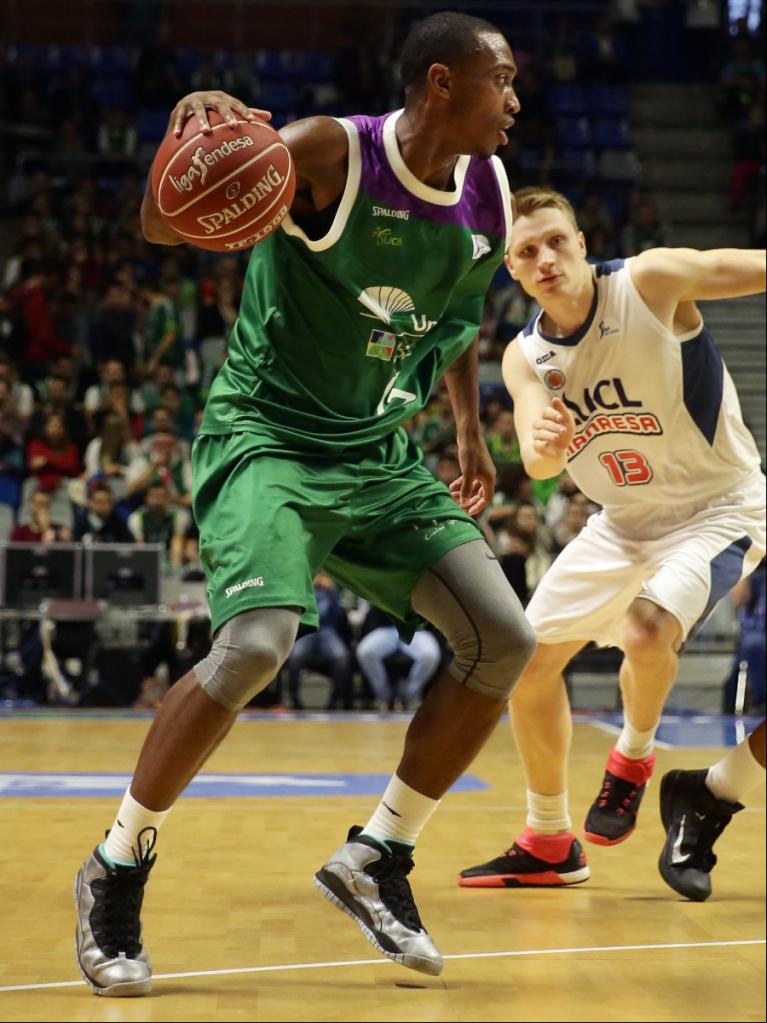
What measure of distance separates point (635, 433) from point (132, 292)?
948 centimetres

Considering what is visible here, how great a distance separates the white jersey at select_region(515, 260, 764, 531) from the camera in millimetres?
4293

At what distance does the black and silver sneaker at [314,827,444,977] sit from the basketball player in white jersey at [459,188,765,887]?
43.0 inches

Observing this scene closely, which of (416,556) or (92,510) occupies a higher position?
(416,556)

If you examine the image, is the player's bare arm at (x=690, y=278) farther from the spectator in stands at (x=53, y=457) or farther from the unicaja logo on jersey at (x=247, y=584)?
the spectator in stands at (x=53, y=457)

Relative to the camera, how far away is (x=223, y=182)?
281 cm

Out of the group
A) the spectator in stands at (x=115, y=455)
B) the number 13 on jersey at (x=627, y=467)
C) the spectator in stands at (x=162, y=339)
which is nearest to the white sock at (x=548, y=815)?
the number 13 on jersey at (x=627, y=467)

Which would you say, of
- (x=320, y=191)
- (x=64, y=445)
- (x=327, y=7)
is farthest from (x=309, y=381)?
(x=327, y=7)

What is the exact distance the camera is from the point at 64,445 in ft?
36.8

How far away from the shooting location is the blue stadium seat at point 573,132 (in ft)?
52.7

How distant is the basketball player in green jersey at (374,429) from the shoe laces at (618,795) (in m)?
1.11

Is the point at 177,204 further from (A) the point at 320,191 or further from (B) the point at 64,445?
(B) the point at 64,445

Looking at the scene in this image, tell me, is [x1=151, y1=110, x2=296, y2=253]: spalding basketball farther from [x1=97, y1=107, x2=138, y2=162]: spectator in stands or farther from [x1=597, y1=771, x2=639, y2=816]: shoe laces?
[x1=97, y1=107, x2=138, y2=162]: spectator in stands

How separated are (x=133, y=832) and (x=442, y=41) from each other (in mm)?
1872

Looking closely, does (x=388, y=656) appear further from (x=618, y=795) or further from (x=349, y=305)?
(x=349, y=305)
